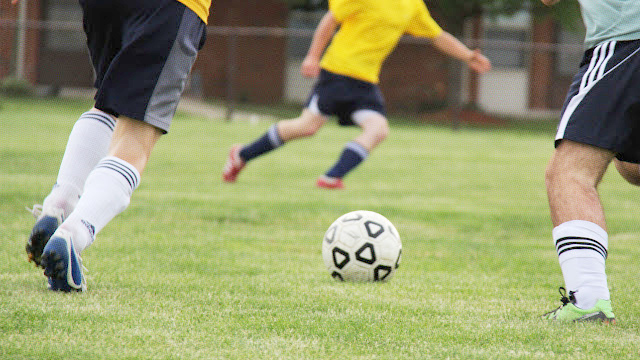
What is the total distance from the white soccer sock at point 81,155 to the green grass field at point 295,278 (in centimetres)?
39

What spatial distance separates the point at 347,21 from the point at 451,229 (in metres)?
2.97

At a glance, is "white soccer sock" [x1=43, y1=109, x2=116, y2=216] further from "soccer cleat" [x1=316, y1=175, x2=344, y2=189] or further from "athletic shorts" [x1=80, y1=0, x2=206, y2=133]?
"soccer cleat" [x1=316, y1=175, x2=344, y2=189]

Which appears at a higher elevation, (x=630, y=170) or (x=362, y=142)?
(x=630, y=170)

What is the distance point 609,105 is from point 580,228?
0.48 m

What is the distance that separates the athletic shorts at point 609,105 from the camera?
10.6 feet

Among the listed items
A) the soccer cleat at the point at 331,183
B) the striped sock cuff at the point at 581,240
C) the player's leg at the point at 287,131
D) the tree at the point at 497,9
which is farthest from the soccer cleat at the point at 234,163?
the tree at the point at 497,9

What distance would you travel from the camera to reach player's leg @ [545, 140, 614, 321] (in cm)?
325

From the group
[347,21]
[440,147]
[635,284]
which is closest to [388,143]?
[440,147]

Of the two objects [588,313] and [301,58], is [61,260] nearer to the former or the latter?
[588,313]

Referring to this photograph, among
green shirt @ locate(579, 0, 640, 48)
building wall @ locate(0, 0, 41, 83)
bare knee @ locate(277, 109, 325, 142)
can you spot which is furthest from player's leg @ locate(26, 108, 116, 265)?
building wall @ locate(0, 0, 41, 83)

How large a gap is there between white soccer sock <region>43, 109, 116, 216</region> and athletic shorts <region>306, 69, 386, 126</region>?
183 inches

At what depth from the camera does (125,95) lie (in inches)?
132

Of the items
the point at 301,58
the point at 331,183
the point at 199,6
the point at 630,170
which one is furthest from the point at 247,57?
the point at 630,170

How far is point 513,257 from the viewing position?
5.30 metres
